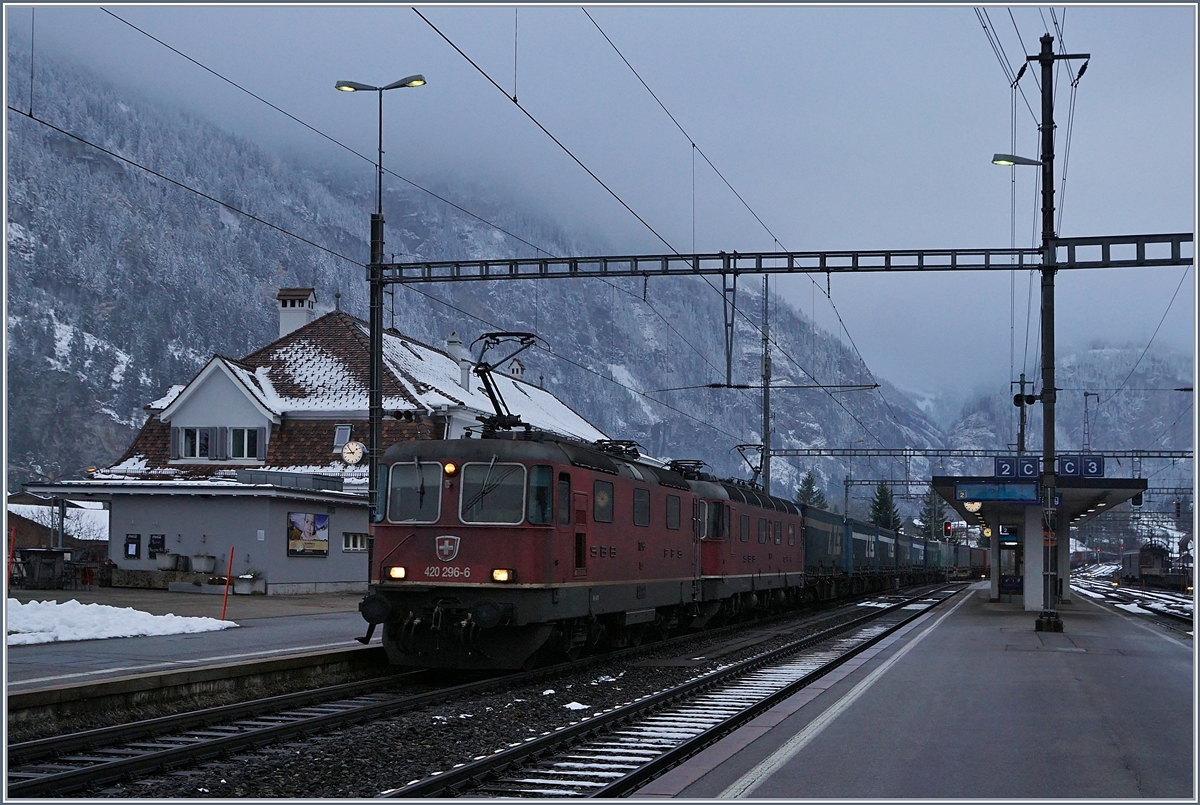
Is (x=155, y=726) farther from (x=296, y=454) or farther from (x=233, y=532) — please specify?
(x=296, y=454)

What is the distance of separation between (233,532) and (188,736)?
21.2 metres

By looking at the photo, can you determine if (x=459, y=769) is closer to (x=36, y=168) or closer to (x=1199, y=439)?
(x=1199, y=439)

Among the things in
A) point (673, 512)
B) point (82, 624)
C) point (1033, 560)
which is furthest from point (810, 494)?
point (82, 624)

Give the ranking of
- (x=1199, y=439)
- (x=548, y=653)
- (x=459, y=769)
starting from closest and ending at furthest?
(x=459, y=769) → (x=1199, y=439) → (x=548, y=653)

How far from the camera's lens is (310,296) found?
5088 cm

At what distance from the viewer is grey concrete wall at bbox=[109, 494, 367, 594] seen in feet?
103

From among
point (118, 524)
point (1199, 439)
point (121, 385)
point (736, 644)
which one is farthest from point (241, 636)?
point (121, 385)

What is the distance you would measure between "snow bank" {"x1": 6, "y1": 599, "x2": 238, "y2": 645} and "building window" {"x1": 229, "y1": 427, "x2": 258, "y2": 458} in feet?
71.8

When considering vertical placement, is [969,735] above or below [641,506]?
below

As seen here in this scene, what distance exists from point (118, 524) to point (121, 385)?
144 m

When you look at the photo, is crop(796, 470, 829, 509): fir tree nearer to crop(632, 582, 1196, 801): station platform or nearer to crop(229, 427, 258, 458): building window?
crop(229, 427, 258, 458): building window

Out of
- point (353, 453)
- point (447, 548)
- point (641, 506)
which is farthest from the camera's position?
point (353, 453)

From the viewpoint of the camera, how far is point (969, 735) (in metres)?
10.9

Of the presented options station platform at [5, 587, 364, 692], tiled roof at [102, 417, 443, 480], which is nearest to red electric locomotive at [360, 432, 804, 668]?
station platform at [5, 587, 364, 692]
